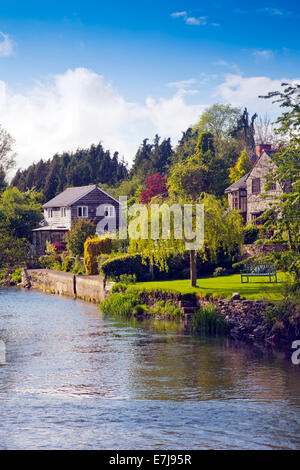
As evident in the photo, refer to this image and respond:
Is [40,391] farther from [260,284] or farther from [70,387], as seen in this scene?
[260,284]

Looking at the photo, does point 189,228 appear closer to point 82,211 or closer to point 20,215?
point 82,211

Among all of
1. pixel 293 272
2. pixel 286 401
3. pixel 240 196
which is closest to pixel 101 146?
pixel 240 196

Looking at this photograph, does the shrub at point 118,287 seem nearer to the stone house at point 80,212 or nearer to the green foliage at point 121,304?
the green foliage at point 121,304

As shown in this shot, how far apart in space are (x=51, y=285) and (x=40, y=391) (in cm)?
3104

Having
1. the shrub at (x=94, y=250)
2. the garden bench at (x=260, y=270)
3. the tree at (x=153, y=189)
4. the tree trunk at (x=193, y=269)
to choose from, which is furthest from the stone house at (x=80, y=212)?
the garden bench at (x=260, y=270)

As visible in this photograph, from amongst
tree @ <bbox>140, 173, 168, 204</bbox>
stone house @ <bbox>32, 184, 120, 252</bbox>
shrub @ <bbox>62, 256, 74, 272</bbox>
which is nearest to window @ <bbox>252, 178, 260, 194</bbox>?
tree @ <bbox>140, 173, 168, 204</bbox>

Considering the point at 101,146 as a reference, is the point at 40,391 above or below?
below

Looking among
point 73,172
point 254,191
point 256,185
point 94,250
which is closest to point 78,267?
point 94,250

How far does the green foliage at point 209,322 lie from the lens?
26319 millimetres

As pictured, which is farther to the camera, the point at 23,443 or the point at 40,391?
the point at 40,391

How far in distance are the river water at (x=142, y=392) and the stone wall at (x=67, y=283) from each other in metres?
10.9

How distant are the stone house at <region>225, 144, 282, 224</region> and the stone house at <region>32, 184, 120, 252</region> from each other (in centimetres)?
1866

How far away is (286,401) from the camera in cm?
1633

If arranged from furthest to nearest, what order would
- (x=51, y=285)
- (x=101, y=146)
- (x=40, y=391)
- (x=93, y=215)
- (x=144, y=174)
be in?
(x=101, y=146), (x=144, y=174), (x=93, y=215), (x=51, y=285), (x=40, y=391)
